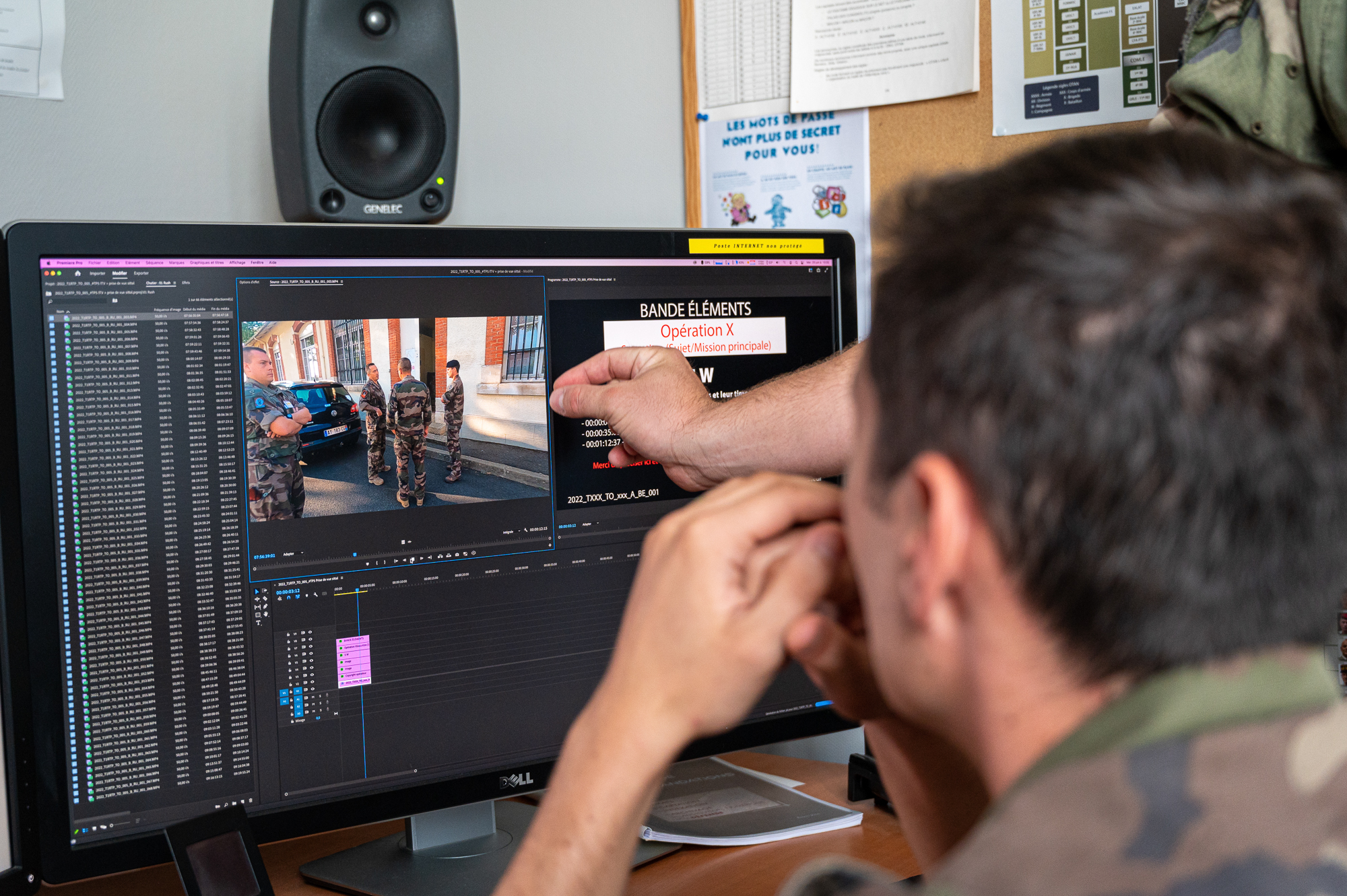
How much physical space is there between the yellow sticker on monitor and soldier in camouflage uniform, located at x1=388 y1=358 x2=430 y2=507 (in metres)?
0.29

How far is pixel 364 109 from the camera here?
1.12 meters

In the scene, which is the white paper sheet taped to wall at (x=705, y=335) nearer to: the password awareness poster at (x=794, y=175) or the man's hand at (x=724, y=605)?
the password awareness poster at (x=794, y=175)

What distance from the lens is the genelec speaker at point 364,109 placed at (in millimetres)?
1067

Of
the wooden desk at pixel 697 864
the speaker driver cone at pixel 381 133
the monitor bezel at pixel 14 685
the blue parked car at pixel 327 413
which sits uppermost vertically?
the speaker driver cone at pixel 381 133

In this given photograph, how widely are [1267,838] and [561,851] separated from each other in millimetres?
361

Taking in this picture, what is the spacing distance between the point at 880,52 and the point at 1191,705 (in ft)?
3.68

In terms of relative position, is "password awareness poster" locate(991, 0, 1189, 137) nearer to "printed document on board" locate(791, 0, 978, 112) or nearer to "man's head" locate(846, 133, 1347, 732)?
"printed document on board" locate(791, 0, 978, 112)

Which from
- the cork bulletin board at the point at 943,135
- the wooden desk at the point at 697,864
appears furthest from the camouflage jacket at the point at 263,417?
the cork bulletin board at the point at 943,135

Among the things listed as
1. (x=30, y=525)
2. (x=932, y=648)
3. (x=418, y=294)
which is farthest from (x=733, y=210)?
(x=932, y=648)

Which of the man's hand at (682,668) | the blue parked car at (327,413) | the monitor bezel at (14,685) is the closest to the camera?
the man's hand at (682,668)

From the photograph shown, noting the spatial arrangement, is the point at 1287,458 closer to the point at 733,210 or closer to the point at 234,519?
the point at 234,519

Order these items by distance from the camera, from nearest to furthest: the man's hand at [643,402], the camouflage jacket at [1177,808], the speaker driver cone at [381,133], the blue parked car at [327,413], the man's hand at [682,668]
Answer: the camouflage jacket at [1177,808] → the man's hand at [682,668] → the blue parked car at [327,413] → the man's hand at [643,402] → the speaker driver cone at [381,133]

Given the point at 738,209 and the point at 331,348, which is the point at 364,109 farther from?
the point at 738,209

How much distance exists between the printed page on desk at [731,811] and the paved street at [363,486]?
350 millimetres
